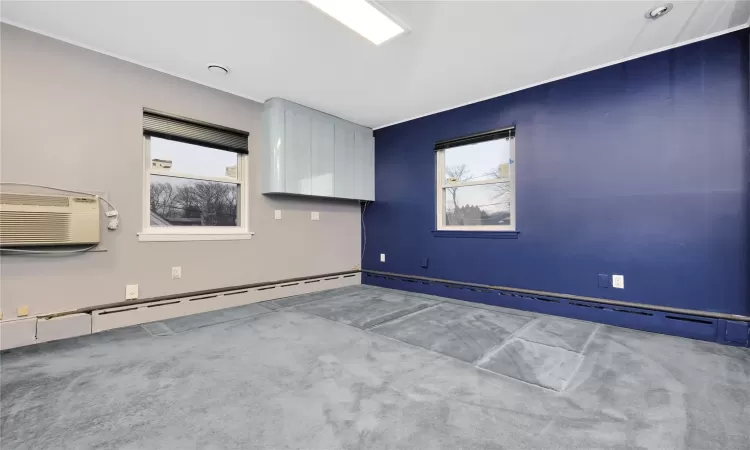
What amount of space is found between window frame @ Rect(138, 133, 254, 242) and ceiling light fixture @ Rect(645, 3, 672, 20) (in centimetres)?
397

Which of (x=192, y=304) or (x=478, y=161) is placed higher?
(x=478, y=161)

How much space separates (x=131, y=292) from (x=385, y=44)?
10.6 ft

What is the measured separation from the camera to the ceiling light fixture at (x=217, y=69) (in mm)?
2996

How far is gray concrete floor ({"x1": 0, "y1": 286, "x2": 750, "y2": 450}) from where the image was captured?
1382 millimetres

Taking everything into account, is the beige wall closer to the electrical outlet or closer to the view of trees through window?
the electrical outlet

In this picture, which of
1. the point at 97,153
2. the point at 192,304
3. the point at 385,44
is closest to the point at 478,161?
the point at 385,44

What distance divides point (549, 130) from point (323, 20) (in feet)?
8.36

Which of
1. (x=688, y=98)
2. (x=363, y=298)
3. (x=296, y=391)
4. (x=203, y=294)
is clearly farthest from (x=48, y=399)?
(x=688, y=98)

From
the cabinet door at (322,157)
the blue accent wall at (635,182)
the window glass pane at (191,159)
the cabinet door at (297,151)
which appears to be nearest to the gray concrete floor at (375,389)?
the blue accent wall at (635,182)

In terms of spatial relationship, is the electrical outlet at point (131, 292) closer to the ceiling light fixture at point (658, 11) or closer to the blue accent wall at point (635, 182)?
the blue accent wall at point (635, 182)

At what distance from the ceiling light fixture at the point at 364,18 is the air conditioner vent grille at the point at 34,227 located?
103 inches

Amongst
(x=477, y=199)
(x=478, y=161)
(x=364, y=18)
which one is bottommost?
(x=477, y=199)

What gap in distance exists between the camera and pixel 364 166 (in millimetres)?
4844

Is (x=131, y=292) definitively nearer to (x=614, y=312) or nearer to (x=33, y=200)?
(x=33, y=200)
